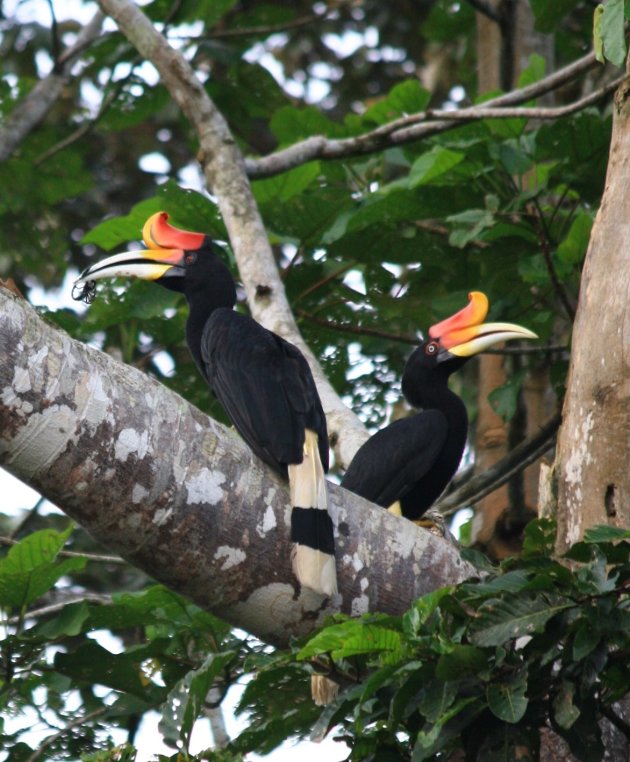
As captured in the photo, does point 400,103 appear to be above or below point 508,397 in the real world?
above

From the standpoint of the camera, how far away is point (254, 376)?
12.8ft

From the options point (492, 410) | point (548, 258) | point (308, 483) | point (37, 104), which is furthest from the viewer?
point (37, 104)

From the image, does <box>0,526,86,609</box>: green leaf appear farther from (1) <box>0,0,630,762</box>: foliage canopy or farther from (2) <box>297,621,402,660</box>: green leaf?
(2) <box>297,621,402,660</box>: green leaf

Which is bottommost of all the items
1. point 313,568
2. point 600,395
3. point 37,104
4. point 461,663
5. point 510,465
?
point 461,663

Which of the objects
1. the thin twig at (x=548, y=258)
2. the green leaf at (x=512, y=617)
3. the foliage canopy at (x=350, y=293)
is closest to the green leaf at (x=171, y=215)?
the foliage canopy at (x=350, y=293)

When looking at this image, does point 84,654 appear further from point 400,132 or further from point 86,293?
point 400,132

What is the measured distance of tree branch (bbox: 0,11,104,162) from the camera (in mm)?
6238

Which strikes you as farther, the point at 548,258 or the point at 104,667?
the point at 548,258

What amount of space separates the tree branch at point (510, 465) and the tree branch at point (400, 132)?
112 cm

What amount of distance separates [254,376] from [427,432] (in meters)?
1.10

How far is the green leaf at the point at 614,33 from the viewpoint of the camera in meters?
3.32

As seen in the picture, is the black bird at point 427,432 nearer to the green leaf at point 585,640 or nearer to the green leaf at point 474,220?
the green leaf at point 474,220

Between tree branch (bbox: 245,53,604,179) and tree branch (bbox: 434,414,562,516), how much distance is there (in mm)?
1123

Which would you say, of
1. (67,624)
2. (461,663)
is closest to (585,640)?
(461,663)
